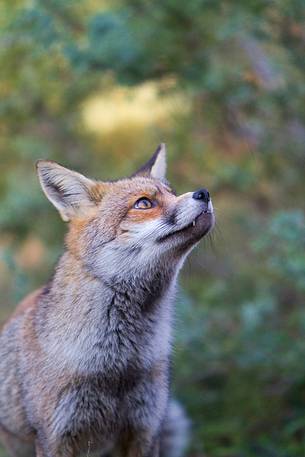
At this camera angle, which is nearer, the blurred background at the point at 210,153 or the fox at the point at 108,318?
the fox at the point at 108,318

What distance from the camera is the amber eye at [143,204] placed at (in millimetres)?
5035

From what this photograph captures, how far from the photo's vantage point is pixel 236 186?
34.0ft

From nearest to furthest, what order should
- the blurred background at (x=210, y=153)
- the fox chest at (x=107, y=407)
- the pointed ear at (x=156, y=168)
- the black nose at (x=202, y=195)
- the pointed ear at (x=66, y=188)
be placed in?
the black nose at (x=202, y=195)
the fox chest at (x=107, y=407)
the pointed ear at (x=66, y=188)
the pointed ear at (x=156, y=168)
the blurred background at (x=210, y=153)

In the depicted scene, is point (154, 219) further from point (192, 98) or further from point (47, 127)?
point (47, 127)

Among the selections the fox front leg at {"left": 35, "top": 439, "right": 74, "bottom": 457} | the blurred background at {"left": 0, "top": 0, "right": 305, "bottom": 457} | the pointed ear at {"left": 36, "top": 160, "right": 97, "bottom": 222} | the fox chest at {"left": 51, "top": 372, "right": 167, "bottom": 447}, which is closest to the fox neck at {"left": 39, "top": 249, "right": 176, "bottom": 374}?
the fox chest at {"left": 51, "top": 372, "right": 167, "bottom": 447}

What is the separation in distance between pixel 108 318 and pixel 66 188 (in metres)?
0.94

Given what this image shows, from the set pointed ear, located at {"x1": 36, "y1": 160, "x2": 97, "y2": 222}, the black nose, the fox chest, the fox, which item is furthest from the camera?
pointed ear, located at {"x1": 36, "y1": 160, "x2": 97, "y2": 222}

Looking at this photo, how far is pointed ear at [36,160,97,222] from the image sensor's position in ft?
17.5

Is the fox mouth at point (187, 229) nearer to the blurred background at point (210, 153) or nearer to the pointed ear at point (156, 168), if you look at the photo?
the pointed ear at point (156, 168)

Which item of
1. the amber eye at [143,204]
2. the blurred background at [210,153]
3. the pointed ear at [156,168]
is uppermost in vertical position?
the blurred background at [210,153]

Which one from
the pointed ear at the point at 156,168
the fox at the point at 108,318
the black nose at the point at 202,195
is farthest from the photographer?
the pointed ear at the point at 156,168

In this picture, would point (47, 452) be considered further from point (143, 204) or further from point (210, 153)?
point (210, 153)

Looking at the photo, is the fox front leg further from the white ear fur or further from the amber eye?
the white ear fur

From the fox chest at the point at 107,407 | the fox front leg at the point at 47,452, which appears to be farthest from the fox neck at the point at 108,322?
the fox front leg at the point at 47,452
